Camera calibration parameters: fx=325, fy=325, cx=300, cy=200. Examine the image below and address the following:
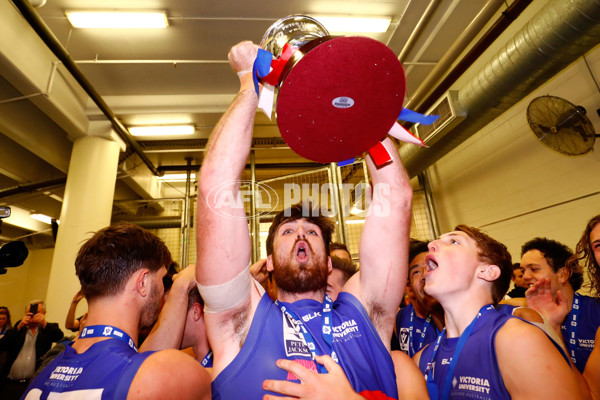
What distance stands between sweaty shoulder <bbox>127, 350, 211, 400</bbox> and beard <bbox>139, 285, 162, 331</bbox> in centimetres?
38

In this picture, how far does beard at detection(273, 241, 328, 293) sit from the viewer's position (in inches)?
75.5

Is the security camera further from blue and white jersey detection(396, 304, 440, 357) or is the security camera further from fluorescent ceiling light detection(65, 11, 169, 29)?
blue and white jersey detection(396, 304, 440, 357)

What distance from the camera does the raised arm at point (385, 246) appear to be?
1.71 metres

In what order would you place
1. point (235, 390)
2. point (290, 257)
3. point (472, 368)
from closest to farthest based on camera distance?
point (235, 390)
point (472, 368)
point (290, 257)

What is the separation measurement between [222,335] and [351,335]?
0.62 m

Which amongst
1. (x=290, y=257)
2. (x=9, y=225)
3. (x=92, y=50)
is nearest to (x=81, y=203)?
(x=92, y=50)

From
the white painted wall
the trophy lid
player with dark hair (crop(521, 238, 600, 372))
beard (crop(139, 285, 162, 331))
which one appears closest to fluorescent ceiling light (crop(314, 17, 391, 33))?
the white painted wall

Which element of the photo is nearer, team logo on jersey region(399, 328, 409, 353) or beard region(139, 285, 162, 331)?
beard region(139, 285, 162, 331)

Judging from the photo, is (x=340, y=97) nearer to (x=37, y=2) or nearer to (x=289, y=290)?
(x=289, y=290)

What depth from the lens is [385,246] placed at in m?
1.72

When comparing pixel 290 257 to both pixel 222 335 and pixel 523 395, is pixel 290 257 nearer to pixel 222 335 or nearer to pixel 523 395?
pixel 222 335

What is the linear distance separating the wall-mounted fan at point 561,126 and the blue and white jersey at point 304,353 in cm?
298

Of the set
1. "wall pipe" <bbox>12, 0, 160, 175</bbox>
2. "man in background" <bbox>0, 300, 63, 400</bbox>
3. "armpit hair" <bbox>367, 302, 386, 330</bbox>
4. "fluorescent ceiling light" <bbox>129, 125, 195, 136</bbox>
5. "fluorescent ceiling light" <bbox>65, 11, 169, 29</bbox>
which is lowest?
"man in background" <bbox>0, 300, 63, 400</bbox>

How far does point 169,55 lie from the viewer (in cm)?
574
